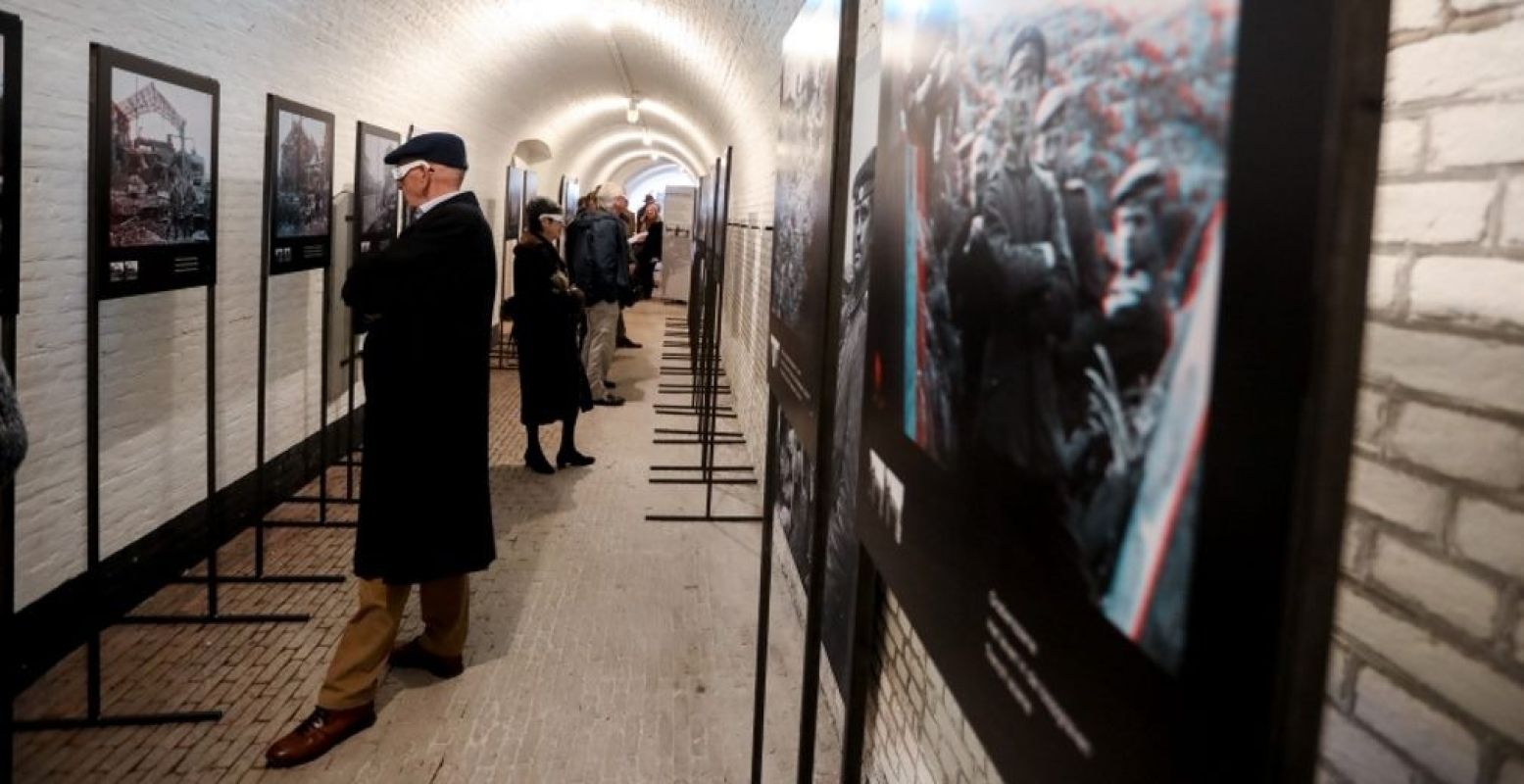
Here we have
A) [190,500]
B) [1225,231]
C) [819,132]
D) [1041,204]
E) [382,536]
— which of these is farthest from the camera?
[190,500]

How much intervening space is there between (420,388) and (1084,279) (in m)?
2.74

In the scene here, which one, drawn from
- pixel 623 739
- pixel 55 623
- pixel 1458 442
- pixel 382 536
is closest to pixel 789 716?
pixel 623 739

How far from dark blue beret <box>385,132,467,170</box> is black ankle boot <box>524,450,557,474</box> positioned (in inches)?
137

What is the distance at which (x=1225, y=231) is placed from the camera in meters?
0.62

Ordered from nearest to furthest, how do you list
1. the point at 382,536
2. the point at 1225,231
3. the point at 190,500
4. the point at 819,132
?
the point at 1225,231
the point at 819,132
the point at 382,536
the point at 190,500

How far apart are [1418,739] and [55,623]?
4135mm

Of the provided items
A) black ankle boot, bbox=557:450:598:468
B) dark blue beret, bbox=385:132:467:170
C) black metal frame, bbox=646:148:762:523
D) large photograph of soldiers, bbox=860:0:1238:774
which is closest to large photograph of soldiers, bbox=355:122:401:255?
black ankle boot, bbox=557:450:598:468

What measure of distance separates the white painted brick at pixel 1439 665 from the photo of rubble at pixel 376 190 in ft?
17.5

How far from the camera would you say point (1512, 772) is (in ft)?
2.89

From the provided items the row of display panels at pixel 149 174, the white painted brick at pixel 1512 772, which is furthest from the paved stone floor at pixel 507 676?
the white painted brick at pixel 1512 772

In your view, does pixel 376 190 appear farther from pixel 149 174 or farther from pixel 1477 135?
pixel 1477 135

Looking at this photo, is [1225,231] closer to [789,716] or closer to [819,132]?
[819,132]

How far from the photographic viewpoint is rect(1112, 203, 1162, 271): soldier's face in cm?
70

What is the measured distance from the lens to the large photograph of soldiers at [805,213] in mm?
2125
